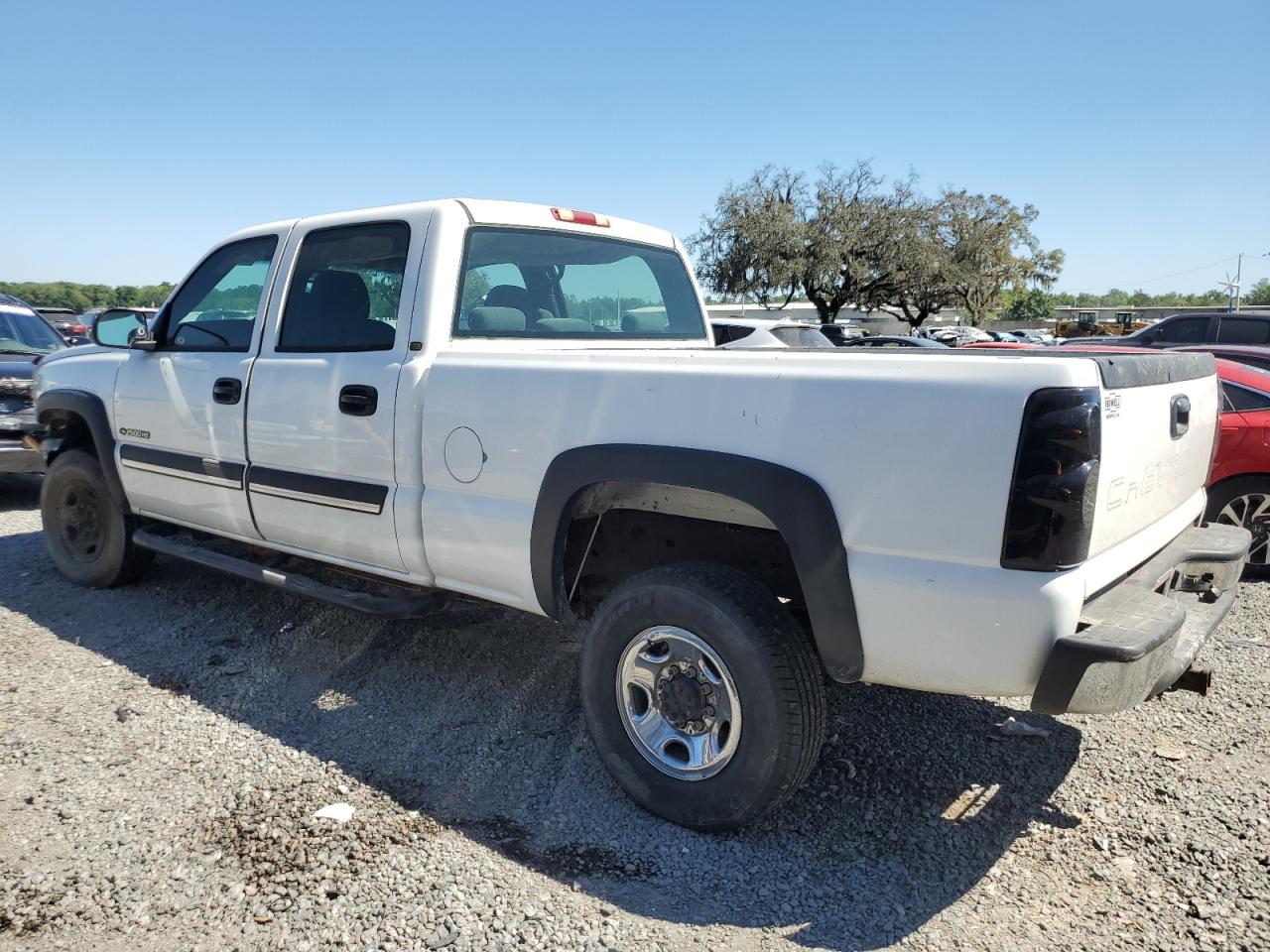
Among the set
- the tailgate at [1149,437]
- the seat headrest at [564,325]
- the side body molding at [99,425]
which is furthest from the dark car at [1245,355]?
the side body molding at [99,425]

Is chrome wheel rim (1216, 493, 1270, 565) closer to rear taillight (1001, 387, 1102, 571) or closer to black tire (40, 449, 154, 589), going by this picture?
rear taillight (1001, 387, 1102, 571)

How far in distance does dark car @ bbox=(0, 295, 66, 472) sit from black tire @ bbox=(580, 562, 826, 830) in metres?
6.33

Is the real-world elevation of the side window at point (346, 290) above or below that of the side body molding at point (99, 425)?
above

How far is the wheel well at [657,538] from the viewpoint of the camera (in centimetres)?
290

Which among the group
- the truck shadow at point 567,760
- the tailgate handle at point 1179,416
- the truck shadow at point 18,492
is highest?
the tailgate handle at point 1179,416

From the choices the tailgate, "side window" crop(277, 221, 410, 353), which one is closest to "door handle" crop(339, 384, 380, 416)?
"side window" crop(277, 221, 410, 353)

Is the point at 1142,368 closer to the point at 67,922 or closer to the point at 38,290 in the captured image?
the point at 67,922

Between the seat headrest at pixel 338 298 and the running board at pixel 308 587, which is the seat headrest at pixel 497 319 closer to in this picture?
the seat headrest at pixel 338 298

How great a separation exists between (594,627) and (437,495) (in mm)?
796

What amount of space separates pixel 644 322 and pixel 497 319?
0.94m

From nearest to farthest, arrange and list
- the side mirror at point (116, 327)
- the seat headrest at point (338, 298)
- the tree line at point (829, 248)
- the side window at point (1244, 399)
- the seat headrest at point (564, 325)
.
→ the seat headrest at point (338, 298)
the seat headrest at point (564, 325)
the side mirror at point (116, 327)
the side window at point (1244, 399)
the tree line at point (829, 248)

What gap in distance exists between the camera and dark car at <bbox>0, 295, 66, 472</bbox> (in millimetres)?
7625

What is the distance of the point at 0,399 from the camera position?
25.4 ft

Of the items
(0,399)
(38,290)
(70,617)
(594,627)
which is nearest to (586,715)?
(594,627)
